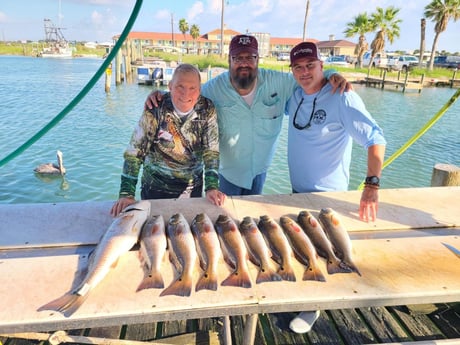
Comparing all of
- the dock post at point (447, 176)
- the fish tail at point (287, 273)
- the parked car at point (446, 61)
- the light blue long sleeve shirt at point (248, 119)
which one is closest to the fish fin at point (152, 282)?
the fish tail at point (287, 273)

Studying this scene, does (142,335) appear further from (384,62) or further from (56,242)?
(384,62)

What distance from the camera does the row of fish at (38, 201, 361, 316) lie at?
181 cm

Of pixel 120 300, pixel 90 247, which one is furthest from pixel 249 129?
pixel 120 300

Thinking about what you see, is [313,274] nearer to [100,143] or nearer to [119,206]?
[119,206]

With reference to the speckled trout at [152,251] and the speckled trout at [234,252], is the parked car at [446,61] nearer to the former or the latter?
the speckled trout at [234,252]

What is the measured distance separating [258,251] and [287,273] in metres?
0.21

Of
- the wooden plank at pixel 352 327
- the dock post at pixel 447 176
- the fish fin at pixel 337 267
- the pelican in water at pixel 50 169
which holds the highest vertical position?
the fish fin at pixel 337 267

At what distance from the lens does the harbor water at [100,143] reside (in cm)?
952

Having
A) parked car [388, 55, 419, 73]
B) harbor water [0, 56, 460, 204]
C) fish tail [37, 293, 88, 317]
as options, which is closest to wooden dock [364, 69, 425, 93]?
harbor water [0, 56, 460, 204]

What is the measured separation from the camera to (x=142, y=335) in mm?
2812

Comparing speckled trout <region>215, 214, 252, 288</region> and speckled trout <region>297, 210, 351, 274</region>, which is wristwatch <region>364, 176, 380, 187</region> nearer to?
speckled trout <region>297, 210, 351, 274</region>

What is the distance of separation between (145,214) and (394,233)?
1753 millimetres

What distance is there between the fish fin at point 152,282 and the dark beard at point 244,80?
2.10 metres

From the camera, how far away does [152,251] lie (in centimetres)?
200
